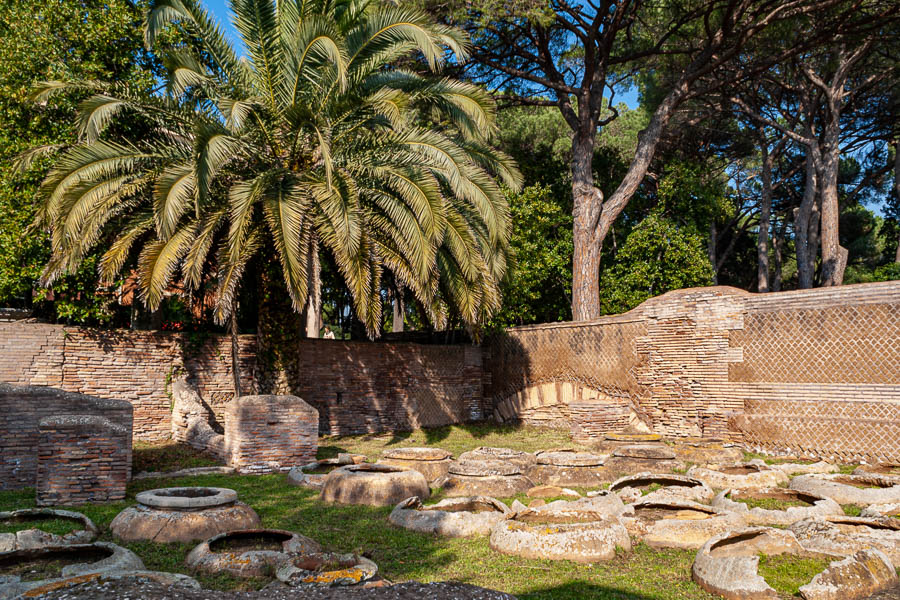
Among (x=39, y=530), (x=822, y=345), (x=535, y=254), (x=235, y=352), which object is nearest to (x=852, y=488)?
(x=822, y=345)

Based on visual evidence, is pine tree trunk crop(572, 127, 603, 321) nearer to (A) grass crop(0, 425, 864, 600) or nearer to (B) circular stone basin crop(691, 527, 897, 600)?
(A) grass crop(0, 425, 864, 600)

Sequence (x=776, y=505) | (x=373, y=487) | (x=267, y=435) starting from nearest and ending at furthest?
1. (x=776, y=505)
2. (x=373, y=487)
3. (x=267, y=435)

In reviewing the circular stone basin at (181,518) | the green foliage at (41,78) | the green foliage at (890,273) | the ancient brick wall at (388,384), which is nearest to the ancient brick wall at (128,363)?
the green foliage at (41,78)

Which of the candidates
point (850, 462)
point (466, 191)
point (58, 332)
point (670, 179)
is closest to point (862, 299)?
point (850, 462)

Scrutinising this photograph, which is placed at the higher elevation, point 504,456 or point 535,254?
point 535,254

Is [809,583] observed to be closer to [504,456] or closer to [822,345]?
[504,456]

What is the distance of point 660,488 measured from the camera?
752cm

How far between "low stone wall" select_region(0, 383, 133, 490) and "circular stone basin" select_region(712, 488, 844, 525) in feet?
21.9

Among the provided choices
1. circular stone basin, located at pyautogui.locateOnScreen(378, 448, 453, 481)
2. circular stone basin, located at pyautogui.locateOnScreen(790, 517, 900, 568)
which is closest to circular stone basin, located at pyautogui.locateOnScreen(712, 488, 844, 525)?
circular stone basin, located at pyautogui.locateOnScreen(790, 517, 900, 568)

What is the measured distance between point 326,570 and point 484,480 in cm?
343

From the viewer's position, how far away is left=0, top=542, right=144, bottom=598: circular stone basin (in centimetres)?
437

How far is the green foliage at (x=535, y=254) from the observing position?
16922 mm

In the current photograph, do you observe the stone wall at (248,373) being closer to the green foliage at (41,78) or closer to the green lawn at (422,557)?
the green foliage at (41,78)

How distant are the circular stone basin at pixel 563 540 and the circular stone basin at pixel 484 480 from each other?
1994mm
